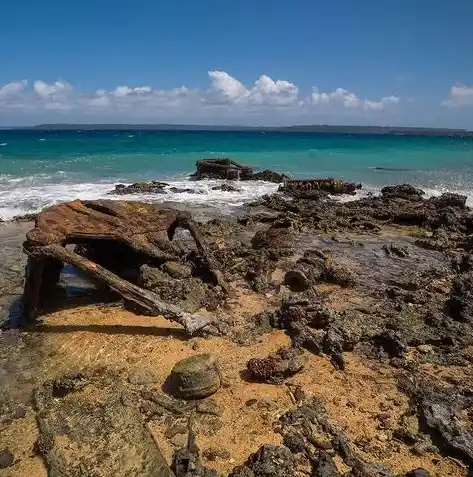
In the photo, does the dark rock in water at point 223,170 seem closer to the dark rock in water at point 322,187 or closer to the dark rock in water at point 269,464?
the dark rock in water at point 322,187

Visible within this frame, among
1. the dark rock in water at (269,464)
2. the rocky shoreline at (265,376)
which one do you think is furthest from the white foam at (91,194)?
the dark rock in water at (269,464)

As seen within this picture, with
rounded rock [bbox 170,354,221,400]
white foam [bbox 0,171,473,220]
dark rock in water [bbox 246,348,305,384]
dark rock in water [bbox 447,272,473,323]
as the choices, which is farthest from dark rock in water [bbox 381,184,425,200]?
rounded rock [bbox 170,354,221,400]

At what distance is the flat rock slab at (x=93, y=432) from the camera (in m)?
4.54

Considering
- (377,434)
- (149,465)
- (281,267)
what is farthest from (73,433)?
(281,267)

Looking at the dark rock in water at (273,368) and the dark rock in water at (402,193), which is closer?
the dark rock in water at (273,368)

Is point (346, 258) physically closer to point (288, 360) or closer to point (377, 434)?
point (288, 360)

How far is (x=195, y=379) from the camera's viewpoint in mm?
5555

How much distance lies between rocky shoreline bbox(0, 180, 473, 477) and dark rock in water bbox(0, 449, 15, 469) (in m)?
0.01

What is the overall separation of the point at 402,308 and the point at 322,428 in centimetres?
382

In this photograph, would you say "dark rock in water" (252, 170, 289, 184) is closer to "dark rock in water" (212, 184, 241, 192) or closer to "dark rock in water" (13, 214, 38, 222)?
"dark rock in water" (212, 184, 241, 192)

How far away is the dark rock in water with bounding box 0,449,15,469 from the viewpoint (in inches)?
179

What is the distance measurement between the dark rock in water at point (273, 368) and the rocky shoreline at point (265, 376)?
21mm

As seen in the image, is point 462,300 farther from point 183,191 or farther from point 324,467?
point 183,191

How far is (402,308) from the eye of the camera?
27.1 feet
